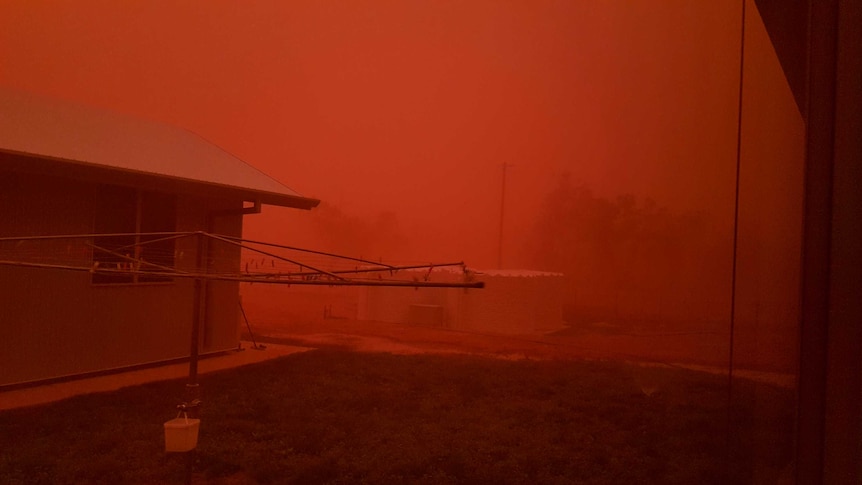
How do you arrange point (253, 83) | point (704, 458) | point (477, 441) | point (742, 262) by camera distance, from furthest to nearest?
point (253, 83) → point (477, 441) → point (704, 458) → point (742, 262)

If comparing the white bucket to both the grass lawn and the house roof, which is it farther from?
the house roof

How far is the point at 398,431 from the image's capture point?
11.6 ft

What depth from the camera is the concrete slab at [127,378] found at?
404 centimetres

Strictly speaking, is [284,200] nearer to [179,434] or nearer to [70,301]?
[70,301]

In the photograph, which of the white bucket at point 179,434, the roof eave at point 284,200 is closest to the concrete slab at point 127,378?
the roof eave at point 284,200

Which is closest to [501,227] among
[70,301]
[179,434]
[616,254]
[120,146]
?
[616,254]

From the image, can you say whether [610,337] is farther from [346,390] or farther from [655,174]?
[346,390]

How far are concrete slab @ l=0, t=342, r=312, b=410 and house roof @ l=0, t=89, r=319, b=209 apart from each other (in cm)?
165

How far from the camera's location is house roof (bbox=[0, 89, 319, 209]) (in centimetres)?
409

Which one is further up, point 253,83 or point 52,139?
point 253,83

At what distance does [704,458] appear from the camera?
3.04 metres

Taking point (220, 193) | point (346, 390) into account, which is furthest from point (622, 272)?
Result: point (220, 193)

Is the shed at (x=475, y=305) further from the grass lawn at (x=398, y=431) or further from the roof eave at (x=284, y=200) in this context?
the grass lawn at (x=398, y=431)

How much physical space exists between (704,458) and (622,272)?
20.1 ft
